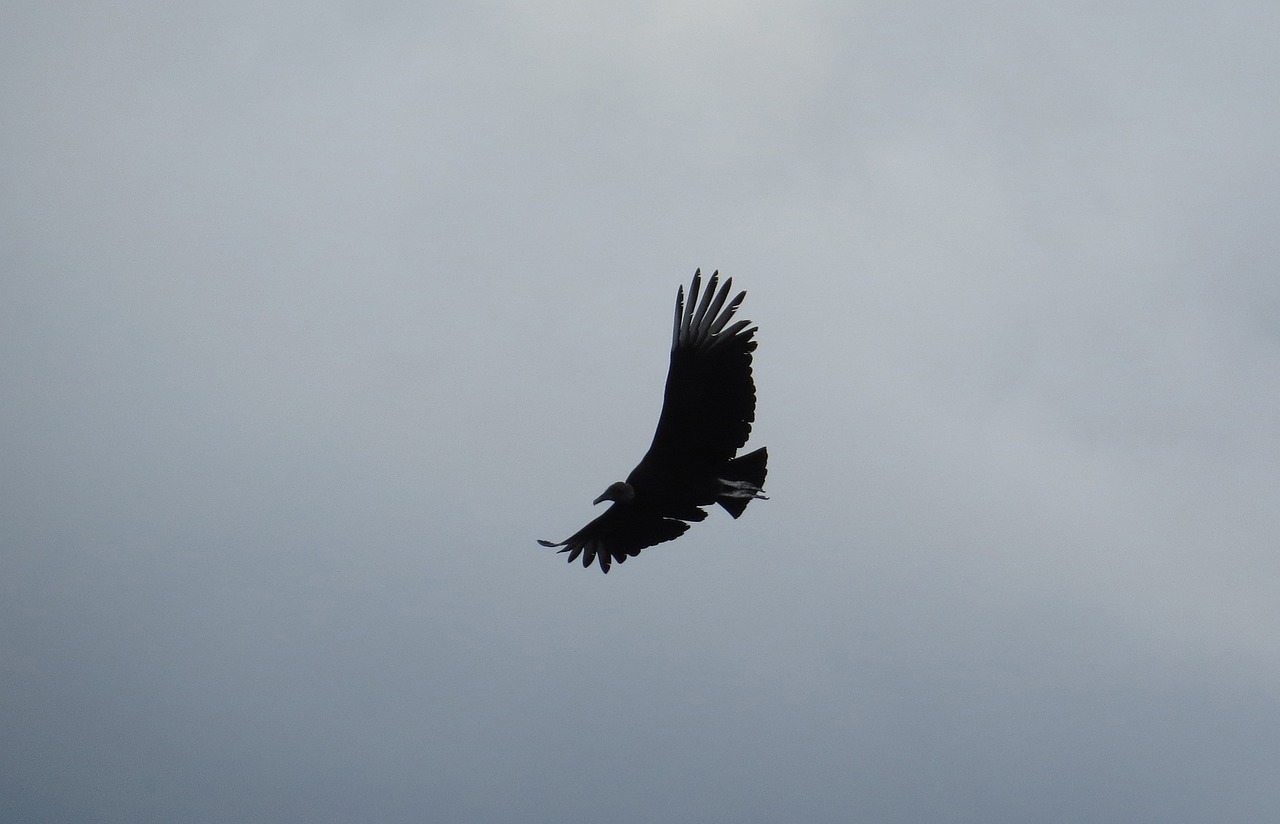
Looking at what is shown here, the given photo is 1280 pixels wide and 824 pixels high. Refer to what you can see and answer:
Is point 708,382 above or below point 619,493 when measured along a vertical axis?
above

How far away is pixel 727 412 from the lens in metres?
15.4

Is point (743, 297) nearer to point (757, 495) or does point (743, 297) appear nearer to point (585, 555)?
point (757, 495)

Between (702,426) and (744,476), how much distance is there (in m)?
0.87

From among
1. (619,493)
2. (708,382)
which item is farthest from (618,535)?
(708,382)

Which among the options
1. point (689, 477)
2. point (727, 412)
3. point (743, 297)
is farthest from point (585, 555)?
point (743, 297)

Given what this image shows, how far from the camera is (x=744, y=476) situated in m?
15.6

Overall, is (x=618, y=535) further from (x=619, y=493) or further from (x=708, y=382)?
(x=708, y=382)

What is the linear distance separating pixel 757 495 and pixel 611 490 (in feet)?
6.14

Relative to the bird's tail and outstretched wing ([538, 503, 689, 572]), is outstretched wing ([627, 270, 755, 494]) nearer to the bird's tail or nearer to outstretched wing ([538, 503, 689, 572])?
the bird's tail

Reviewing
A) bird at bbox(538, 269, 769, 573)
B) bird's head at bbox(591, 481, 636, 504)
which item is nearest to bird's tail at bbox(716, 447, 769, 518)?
bird at bbox(538, 269, 769, 573)

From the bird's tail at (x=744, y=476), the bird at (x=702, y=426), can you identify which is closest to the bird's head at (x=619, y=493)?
the bird at (x=702, y=426)

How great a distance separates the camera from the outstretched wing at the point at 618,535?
16625mm

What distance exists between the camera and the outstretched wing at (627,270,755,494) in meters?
15.1

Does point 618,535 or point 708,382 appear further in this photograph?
point 618,535
